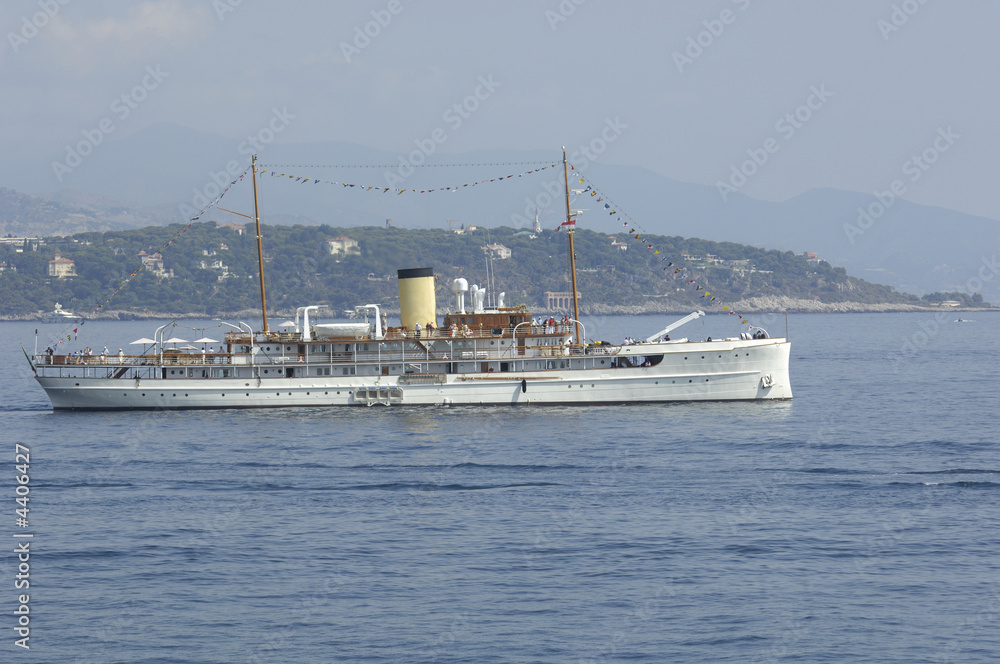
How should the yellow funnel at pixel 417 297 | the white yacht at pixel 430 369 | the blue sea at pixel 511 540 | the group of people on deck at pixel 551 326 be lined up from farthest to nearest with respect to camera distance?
the yellow funnel at pixel 417 297, the group of people on deck at pixel 551 326, the white yacht at pixel 430 369, the blue sea at pixel 511 540

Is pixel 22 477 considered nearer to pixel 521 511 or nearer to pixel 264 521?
pixel 264 521

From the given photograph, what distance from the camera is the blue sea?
880 inches

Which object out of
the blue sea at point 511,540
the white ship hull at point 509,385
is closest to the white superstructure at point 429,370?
the white ship hull at point 509,385

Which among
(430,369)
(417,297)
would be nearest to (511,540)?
(430,369)

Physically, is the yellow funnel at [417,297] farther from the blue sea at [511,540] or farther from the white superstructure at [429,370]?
the blue sea at [511,540]

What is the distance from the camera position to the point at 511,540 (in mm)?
28719

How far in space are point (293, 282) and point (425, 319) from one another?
136008mm

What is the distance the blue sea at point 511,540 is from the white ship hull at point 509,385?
338 centimetres

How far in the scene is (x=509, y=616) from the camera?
76.8ft

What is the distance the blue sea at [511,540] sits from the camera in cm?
2236

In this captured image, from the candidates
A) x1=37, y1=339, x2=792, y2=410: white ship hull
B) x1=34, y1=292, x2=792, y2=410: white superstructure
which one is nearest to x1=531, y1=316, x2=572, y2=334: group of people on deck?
x1=34, y1=292, x2=792, y2=410: white superstructure

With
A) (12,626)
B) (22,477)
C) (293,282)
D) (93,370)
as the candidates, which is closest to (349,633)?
(12,626)

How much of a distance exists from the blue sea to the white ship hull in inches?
133

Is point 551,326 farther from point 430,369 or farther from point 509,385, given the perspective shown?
point 430,369
